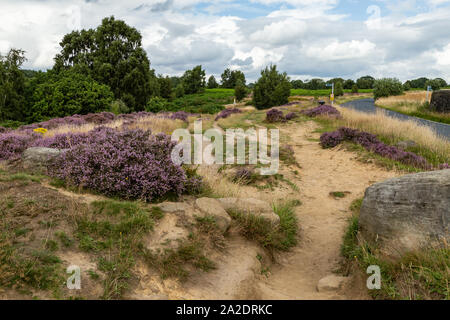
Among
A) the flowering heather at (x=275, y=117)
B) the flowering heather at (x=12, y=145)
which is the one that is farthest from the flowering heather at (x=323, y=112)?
the flowering heather at (x=12, y=145)

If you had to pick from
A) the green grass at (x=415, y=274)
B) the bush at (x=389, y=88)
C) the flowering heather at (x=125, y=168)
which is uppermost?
the bush at (x=389, y=88)

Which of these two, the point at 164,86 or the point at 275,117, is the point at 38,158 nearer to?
the point at 275,117

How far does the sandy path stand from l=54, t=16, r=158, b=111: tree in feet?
85.1

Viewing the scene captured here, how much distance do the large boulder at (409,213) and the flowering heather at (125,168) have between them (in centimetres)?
337

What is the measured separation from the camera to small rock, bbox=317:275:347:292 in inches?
175

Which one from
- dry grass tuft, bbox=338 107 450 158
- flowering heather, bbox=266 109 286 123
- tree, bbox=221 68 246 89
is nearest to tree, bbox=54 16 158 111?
flowering heather, bbox=266 109 286 123

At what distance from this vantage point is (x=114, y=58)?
35594mm

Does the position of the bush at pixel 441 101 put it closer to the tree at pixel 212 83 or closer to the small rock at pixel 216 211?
the small rock at pixel 216 211

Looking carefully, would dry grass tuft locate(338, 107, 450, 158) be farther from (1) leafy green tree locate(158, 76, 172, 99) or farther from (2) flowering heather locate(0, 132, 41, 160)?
(1) leafy green tree locate(158, 76, 172, 99)

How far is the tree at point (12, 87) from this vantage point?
25.9 meters

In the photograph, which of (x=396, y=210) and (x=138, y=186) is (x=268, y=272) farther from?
(x=138, y=186)

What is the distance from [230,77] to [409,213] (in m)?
87.9

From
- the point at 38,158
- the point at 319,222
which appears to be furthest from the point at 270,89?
the point at 38,158

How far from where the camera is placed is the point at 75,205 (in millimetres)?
→ 4727
